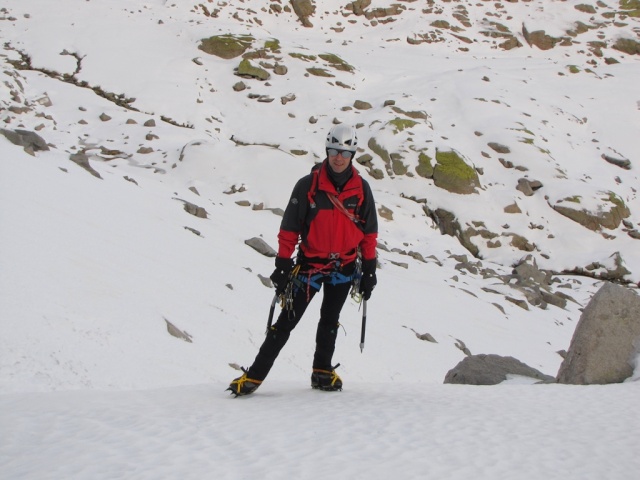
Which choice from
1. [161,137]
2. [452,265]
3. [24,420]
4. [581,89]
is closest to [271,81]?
[161,137]

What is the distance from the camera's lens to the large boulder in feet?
20.7

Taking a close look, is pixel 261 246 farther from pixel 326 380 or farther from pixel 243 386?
pixel 243 386

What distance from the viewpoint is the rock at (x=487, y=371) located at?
24.0ft

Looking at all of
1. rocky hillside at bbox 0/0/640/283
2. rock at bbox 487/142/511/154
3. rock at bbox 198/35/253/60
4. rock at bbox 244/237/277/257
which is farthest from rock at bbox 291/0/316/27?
rock at bbox 244/237/277/257

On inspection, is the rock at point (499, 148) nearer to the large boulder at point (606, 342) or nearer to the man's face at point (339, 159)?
the large boulder at point (606, 342)

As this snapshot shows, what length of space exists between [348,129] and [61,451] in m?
3.20

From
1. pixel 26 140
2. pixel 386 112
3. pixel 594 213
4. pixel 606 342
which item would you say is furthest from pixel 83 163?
pixel 594 213

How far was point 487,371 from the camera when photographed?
749cm

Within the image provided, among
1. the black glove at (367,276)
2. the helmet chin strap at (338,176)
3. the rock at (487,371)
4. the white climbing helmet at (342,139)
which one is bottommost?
the rock at (487,371)

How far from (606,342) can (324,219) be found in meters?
4.02

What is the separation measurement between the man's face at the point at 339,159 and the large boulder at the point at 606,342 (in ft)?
13.0

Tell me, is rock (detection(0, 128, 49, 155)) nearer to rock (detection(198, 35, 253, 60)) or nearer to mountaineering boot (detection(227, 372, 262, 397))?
mountaineering boot (detection(227, 372, 262, 397))

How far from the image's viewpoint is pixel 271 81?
32125 millimetres

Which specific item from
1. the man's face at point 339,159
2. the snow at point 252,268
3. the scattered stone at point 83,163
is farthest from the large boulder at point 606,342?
the scattered stone at point 83,163
